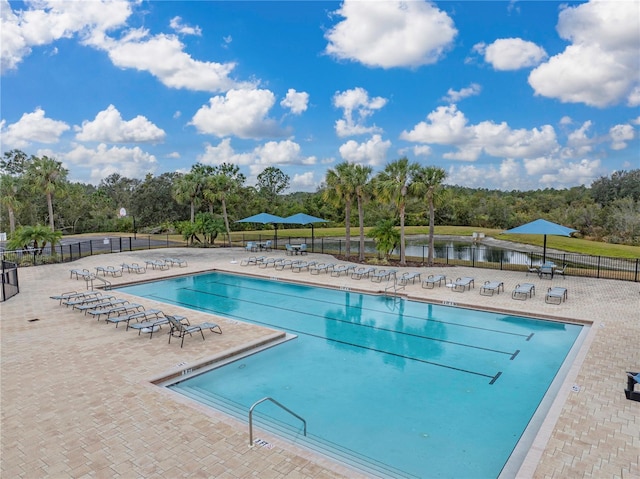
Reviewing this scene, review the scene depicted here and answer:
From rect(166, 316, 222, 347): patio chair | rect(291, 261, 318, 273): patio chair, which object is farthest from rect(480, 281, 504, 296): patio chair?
rect(166, 316, 222, 347): patio chair

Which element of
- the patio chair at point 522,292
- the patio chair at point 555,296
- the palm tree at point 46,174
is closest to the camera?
the patio chair at point 555,296

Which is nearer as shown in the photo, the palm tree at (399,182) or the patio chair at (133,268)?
the patio chair at (133,268)

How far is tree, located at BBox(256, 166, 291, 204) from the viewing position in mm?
66812

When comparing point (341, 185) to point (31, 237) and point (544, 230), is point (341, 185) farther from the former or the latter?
point (31, 237)

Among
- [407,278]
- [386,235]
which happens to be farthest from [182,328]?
[386,235]

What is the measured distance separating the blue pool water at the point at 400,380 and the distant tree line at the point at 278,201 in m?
8.59

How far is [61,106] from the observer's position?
34.8 metres

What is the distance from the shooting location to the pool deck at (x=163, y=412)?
5.05 meters

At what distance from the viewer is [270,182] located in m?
67.3

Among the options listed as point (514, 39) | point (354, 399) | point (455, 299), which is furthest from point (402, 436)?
point (514, 39)

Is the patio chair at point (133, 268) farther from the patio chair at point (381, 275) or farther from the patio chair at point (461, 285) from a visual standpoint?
the patio chair at point (461, 285)

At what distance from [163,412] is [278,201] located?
58746 millimetres

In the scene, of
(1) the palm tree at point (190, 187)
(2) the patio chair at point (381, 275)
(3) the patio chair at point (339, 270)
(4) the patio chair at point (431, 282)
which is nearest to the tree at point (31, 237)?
(1) the palm tree at point (190, 187)

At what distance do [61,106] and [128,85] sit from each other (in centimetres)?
660
